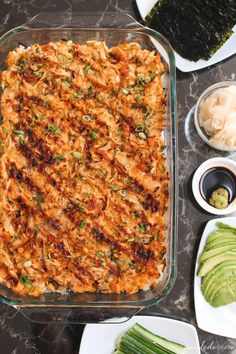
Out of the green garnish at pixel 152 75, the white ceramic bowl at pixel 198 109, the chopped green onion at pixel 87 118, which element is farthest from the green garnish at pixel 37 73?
the white ceramic bowl at pixel 198 109

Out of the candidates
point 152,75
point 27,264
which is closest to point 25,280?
point 27,264

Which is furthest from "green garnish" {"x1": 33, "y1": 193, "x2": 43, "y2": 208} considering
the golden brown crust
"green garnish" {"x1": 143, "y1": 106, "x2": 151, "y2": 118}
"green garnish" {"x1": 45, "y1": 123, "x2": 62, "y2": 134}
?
"green garnish" {"x1": 143, "y1": 106, "x2": 151, "y2": 118}

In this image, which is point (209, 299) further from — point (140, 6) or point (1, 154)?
point (140, 6)

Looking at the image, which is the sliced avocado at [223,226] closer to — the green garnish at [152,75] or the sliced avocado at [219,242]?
the sliced avocado at [219,242]

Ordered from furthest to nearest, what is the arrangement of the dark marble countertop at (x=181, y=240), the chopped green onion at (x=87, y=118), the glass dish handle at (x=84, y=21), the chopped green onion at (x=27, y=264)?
the dark marble countertop at (x=181, y=240)
the glass dish handle at (x=84, y=21)
the chopped green onion at (x=87, y=118)
the chopped green onion at (x=27, y=264)

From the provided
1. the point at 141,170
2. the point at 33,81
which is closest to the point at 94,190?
the point at 141,170
